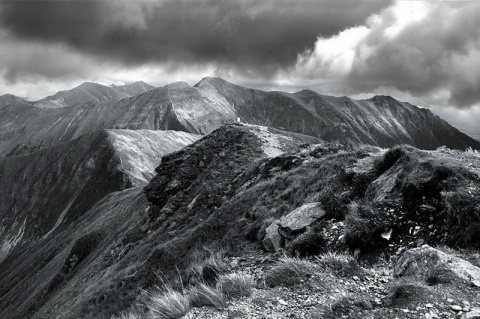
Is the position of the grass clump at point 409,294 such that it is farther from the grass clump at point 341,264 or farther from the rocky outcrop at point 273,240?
the rocky outcrop at point 273,240

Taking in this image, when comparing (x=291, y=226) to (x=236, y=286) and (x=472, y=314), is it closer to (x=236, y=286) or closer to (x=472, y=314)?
(x=236, y=286)

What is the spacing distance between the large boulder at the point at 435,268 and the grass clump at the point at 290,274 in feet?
6.99

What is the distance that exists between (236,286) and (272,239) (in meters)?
4.44

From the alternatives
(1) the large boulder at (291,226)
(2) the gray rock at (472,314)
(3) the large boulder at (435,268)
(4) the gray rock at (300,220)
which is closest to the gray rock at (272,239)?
(1) the large boulder at (291,226)

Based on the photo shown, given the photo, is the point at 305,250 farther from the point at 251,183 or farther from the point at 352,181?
the point at 251,183

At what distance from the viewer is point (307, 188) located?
16172mm

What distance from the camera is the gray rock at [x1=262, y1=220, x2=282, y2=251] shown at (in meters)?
11.6

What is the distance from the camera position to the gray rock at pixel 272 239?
37.9ft

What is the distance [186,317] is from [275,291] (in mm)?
2181

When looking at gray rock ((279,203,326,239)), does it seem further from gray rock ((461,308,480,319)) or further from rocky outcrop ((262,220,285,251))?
gray rock ((461,308,480,319))

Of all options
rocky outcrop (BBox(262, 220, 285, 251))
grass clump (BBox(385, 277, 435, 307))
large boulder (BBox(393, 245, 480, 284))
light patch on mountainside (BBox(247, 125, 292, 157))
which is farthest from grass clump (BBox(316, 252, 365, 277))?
light patch on mountainside (BBox(247, 125, 292, 157))

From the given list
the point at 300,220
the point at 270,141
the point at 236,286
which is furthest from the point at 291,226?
the point at 270,141

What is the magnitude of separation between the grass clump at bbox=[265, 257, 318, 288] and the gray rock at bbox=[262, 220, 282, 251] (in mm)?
3036

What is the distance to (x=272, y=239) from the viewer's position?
39.0 ft
